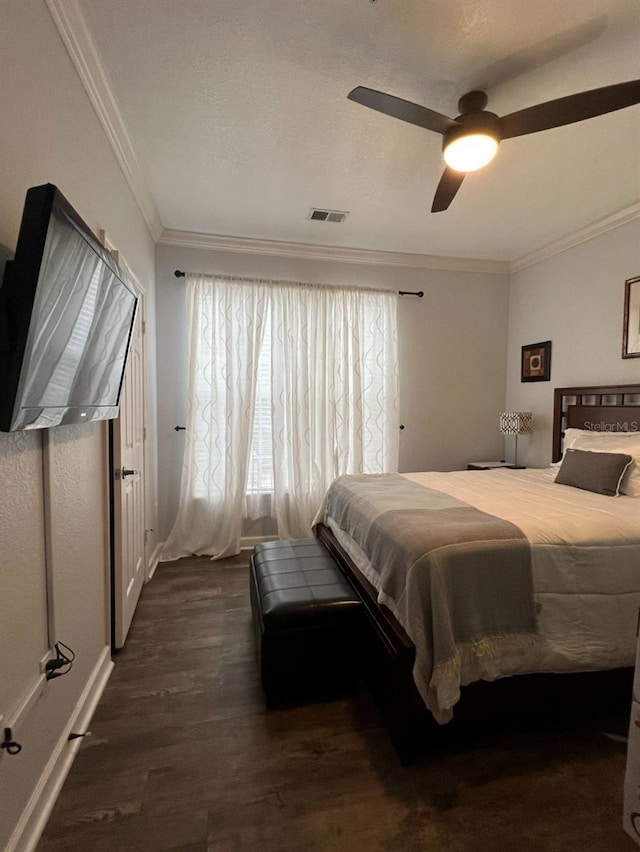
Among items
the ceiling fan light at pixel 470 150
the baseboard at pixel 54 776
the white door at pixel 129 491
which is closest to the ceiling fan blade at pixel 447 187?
the ceiling fan light at pixel 470 150

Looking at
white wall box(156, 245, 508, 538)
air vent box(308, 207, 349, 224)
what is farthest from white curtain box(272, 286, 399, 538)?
air vent box(308, 207, 349, 224)

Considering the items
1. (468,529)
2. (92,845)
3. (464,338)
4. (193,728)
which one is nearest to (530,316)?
(464,338)

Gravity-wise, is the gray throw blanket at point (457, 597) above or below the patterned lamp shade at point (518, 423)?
below

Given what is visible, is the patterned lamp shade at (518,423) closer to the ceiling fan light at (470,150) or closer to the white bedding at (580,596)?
the white bedding at (580,596)

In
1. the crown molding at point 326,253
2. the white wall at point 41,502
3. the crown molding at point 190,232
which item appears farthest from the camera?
the crown molding at point 326,253

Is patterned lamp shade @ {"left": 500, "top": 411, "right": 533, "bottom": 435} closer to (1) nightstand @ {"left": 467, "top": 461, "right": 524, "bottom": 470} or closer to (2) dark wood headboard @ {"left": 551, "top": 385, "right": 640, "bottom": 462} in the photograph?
(2) dark wood headboard @ {"left": 551, "top": 385, "right": 640, "bottom": 462}

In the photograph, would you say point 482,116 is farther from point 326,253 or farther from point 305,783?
point 305,783

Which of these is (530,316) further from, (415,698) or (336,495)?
(415,698)

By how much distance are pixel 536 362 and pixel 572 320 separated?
528 mm

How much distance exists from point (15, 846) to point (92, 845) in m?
0.22

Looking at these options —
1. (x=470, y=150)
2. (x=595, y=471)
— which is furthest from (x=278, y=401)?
(x=595, y=471)

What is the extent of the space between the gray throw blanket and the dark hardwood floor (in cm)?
33

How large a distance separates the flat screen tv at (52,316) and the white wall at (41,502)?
16cm

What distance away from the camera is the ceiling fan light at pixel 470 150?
1.90 m
